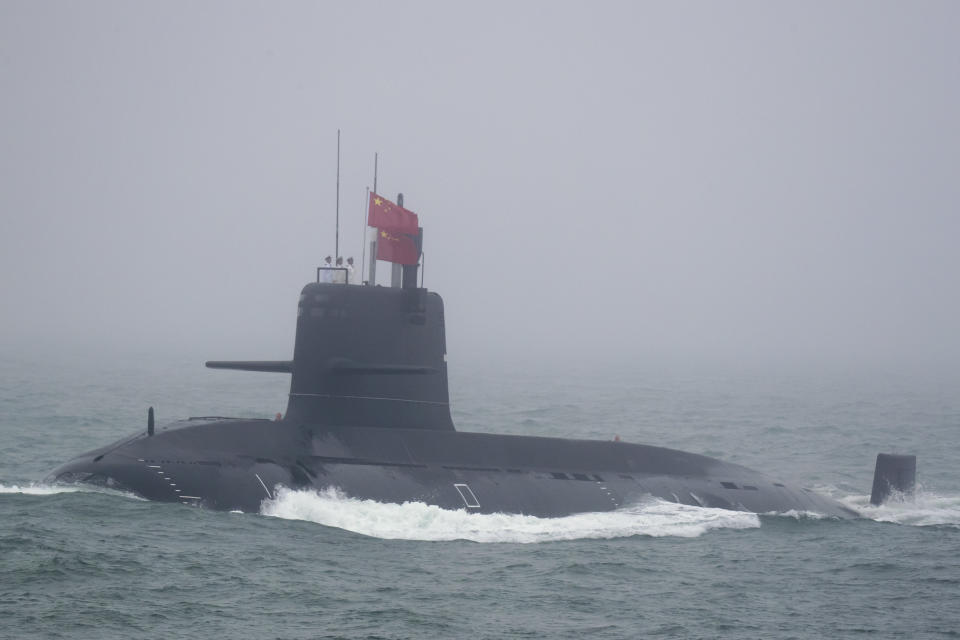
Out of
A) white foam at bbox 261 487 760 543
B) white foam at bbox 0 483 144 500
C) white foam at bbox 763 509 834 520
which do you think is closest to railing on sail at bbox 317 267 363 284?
white foam at bbox 261 487 760 543

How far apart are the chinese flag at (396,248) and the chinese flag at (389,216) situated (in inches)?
4.7

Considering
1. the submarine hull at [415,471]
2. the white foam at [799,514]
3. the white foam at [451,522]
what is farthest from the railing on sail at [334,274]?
the white foam at [799,514]

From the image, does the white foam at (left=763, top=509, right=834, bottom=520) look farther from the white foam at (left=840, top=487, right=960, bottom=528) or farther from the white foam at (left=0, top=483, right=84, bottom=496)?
the white foam at (left=0, top=483, right=84, bottom=496)

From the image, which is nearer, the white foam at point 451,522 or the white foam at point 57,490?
the white foam at point 57,490

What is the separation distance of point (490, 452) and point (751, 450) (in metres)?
19.1

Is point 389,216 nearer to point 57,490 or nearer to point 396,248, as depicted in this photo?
point 396,248

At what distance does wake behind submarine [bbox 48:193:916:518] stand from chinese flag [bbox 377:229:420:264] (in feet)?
0.06

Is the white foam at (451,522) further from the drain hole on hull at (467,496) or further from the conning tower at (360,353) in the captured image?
the conning tower at (360,353)

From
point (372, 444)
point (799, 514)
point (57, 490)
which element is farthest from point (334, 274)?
point (799, 514)

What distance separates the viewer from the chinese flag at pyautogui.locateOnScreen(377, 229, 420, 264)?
22734 millimetres


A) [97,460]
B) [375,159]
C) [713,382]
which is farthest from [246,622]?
[713,382]

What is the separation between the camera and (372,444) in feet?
73.2

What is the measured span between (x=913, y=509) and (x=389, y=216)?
12791 mm

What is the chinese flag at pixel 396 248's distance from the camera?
22734 millimetres
